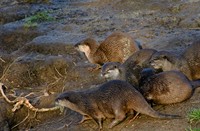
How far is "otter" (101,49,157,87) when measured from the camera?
16.6 feet

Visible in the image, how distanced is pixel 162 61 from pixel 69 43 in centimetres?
258

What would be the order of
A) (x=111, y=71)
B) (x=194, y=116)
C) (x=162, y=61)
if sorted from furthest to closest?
1. (x=162, y=61)
2. (x=111, y=71)
3. (x=194, y=116)

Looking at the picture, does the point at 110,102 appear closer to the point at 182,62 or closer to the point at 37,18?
the point at 182,62

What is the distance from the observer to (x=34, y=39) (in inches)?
316

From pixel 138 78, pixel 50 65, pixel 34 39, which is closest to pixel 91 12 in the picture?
pixel 34 39

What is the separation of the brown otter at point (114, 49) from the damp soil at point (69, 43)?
0.23 metres

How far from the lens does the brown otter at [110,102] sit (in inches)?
170

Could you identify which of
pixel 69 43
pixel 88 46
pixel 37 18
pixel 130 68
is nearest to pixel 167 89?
pixel 130 68

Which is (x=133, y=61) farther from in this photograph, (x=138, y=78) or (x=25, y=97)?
(x=25, y=97)

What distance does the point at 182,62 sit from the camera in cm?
543

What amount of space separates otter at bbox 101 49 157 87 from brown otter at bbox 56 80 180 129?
506mm

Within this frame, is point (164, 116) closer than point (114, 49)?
Yes

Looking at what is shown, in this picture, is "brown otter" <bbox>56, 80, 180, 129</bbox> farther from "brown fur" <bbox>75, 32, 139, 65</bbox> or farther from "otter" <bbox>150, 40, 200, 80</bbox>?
"brown fur" <bbox>75, 32, 139, 65</bbox>

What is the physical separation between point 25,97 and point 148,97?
193 centimetres
